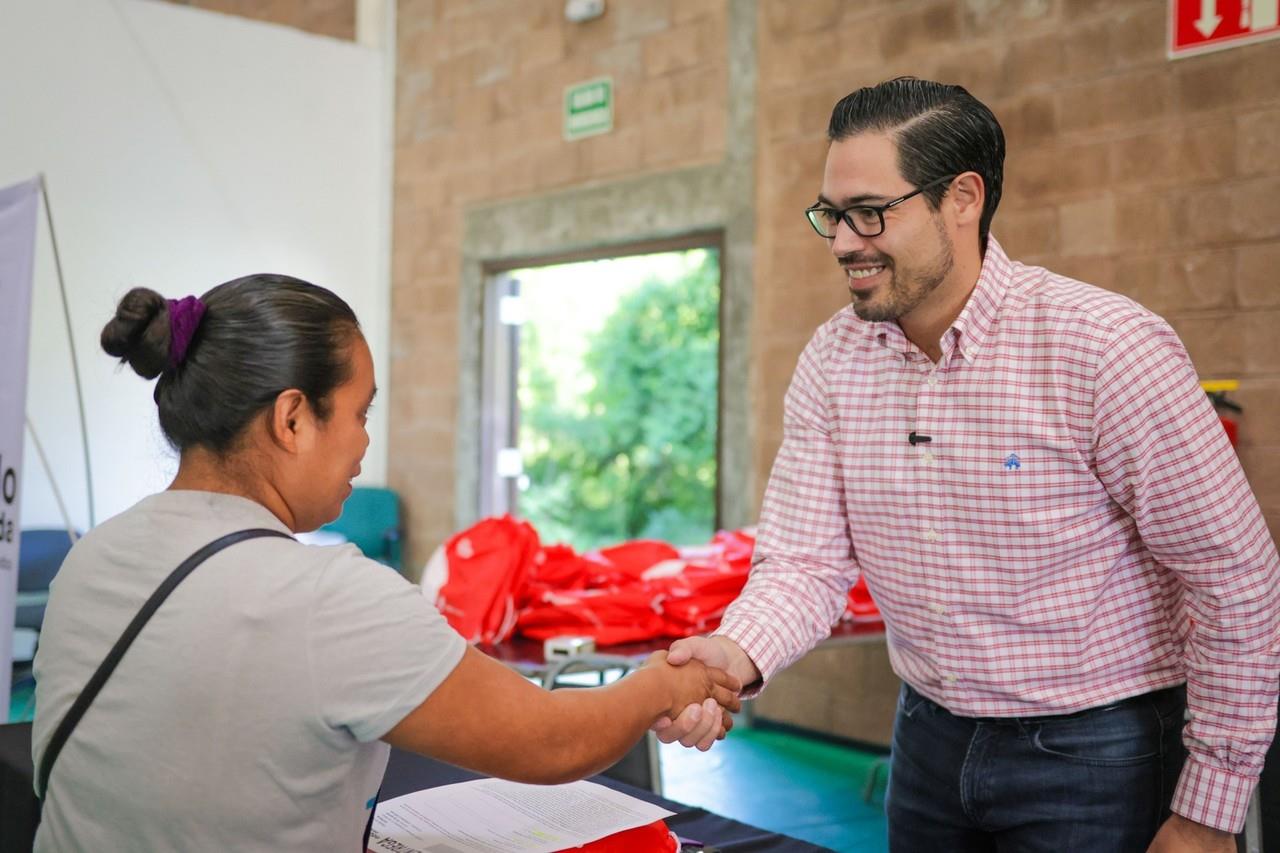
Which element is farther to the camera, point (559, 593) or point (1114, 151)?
point (1114, 151)

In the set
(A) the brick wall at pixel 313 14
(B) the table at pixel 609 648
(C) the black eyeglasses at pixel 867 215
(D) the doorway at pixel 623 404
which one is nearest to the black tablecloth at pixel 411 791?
(C) the black eyeglasses at pixel 867 215

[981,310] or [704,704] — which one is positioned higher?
[981,310]

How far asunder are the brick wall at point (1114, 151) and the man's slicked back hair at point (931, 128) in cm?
231

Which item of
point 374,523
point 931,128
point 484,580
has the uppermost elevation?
point 931,128

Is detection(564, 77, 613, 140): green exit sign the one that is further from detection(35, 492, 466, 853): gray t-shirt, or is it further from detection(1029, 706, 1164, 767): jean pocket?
detection(35, 492, 466, 853): gray t-shirt

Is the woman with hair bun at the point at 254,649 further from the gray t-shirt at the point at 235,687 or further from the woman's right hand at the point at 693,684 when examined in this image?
the woman's right hand at the point at 693,684

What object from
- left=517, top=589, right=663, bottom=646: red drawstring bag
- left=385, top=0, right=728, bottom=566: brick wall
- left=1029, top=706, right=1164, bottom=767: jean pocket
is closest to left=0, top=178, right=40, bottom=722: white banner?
left=517, top=589, right=663, bottom=646: red drawstring bag

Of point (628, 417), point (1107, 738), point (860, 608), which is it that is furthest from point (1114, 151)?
point (628, 417)

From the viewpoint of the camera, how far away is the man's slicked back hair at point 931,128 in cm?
159

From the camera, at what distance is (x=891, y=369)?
5.62ft

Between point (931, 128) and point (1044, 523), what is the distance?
0.54 metres

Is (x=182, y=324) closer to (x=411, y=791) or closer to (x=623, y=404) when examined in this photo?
(x=411, y=791)

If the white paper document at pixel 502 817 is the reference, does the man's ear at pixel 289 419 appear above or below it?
above

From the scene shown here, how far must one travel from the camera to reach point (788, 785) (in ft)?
13.6
